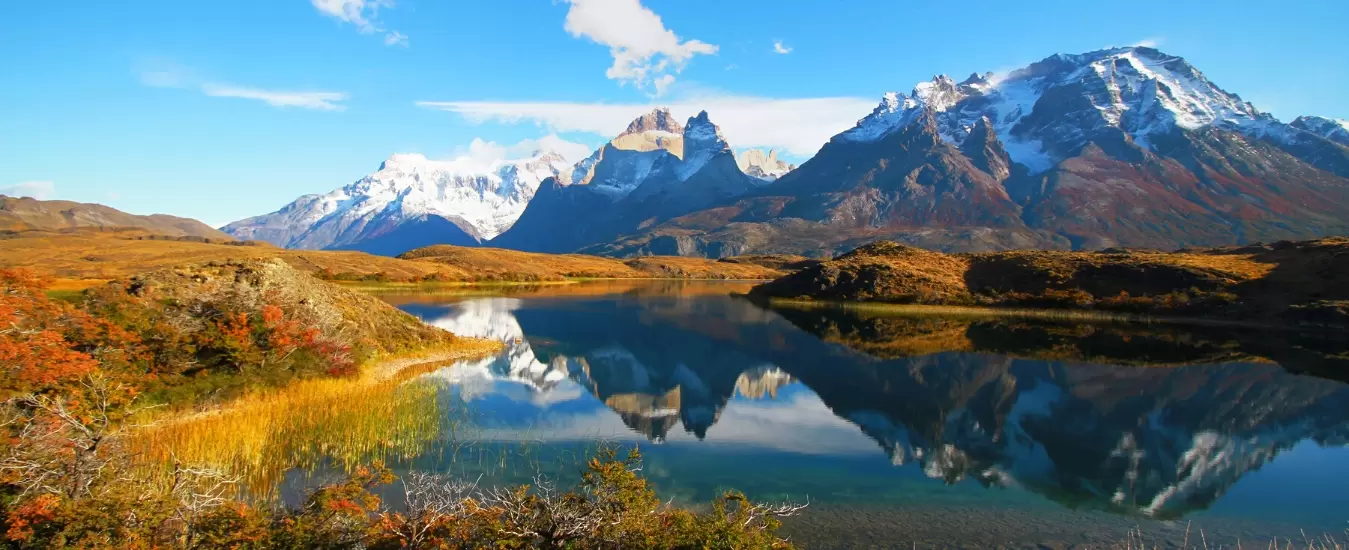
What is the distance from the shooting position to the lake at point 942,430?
16844 millimetres

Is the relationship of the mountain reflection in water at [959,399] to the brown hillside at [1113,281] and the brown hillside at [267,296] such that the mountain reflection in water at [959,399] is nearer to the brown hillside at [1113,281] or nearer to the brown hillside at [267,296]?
the brown hillside at [267,296]

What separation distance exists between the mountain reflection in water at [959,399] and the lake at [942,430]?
→ 15 cm

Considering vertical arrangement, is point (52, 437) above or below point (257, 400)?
above

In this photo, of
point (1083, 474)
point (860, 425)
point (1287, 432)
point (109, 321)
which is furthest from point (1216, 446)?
point (109, 321)

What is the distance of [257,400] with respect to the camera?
76.0 ft

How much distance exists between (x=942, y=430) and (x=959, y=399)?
21.1 ft

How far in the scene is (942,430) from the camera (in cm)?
2545

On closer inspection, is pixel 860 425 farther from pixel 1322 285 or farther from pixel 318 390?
pixel 1322 285

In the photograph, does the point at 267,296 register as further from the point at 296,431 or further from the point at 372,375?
the point at 296,431

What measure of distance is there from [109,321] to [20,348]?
A: 19.4 ft

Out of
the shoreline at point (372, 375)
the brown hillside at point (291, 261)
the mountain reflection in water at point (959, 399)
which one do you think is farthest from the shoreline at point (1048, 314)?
the brown hillside at point (291, 261)

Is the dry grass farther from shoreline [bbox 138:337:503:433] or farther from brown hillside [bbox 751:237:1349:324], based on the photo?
brown hillside [bbox 751:237:1349:324]

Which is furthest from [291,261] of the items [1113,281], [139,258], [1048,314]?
[1113,281]

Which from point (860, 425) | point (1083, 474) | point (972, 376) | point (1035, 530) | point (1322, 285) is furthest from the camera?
point (1322, 285)
